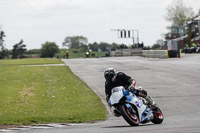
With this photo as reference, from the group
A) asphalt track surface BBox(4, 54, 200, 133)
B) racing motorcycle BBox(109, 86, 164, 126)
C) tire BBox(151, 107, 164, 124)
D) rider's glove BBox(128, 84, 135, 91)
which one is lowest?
asphalt track surface BBox(4, 54, 200, 133)

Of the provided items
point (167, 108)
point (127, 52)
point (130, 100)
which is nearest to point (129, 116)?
point (130, 100)

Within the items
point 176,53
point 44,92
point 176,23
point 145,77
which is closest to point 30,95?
point 44,92

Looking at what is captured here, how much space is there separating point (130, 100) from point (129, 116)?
1.21 feet

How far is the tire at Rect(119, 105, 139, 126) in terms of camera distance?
12398mm

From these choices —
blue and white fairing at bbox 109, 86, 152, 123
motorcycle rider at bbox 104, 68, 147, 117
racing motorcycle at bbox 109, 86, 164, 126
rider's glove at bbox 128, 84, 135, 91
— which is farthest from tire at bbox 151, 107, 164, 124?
rider's glove at bbox 128, 84, 135, 91

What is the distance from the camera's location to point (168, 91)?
78.7 ft

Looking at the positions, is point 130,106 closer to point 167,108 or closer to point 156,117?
point 156,117

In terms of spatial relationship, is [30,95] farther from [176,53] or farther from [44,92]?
[176,53]

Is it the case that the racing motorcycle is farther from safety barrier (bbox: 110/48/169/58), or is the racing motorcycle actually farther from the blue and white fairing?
safety barrier (bbox: 110/48/169/58)

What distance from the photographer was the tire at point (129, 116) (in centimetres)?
1240

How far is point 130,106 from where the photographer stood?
493 inches

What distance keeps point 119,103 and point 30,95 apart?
38.5 ft

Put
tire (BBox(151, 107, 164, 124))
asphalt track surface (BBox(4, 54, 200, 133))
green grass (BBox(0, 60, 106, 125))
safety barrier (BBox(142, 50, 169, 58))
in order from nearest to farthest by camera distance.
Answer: asphalt track surface (BBox(4, 54, 200, 133))
tire (BBox(151, 107, 164, 124))
green grass (BBox(0, 60, 106, 125))
safety barrier (BBox(142, 50, 169, 58))

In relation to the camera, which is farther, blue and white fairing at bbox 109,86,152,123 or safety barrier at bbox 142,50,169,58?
safety barrier at bbox 142,50,169,58
